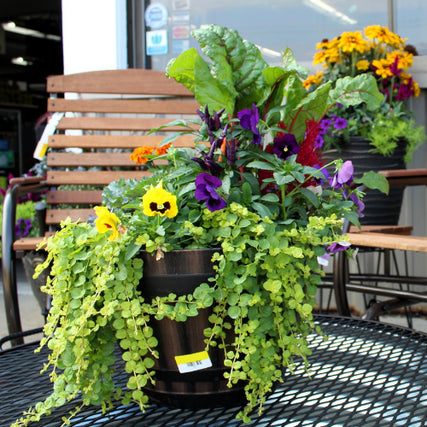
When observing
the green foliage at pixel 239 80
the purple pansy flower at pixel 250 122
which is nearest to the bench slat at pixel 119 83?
the green foliage at pixel 239 80

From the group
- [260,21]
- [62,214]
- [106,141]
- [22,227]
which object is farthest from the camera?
[22,227]

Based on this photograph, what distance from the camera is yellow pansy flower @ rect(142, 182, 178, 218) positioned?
0.68 metres

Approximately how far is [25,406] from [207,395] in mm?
264

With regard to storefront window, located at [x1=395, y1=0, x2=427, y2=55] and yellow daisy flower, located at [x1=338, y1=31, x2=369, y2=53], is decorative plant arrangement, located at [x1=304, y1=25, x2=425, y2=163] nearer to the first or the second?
yellow daisy flower, located at [x1=338, y1=31, x2=369, y2=53]

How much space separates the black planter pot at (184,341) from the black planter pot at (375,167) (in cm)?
186

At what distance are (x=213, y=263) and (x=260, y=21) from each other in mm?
2632

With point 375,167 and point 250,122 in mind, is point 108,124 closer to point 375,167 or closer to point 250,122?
point 375,167

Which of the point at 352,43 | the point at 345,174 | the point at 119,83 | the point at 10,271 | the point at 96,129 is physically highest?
the point at 352,43

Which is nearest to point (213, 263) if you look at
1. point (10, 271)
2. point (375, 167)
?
point (10, 271)

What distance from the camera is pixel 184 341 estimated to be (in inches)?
27.3

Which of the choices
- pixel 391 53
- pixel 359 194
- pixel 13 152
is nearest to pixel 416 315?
pixel 391 53

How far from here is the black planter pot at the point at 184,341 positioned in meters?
0.68

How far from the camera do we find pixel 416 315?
2.95m

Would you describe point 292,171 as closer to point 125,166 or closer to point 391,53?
point 125,166
